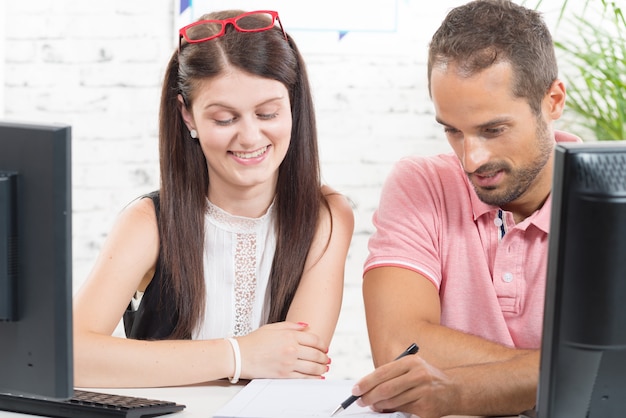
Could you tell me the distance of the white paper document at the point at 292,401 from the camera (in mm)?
1355

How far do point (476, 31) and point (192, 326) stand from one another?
0.85 metres

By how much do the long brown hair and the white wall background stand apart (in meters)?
1.33

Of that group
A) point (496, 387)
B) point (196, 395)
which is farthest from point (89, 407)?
point (496, 387)

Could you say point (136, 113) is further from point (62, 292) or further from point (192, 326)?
point (62, 292)

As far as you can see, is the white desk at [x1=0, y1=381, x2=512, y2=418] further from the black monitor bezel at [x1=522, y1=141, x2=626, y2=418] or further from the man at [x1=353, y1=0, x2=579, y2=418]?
the black monitor bezel at [x1=522, y1=141, x2=626, y2=418]

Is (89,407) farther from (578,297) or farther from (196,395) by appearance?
(578,297)

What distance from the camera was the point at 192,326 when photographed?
1942 mm

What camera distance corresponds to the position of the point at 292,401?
56.3 inches

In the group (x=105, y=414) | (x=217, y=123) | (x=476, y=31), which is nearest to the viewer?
(x=105, y=414)

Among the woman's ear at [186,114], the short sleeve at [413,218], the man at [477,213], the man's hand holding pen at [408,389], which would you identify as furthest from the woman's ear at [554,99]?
the woman's ear at [186,114]

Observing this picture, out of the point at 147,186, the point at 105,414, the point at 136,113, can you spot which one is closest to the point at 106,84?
the point at 136,113

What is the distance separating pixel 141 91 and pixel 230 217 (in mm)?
1458

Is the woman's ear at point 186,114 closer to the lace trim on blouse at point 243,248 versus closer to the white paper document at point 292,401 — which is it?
the lace trim on blouse at point 243,248

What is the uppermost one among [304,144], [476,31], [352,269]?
[476,31]
